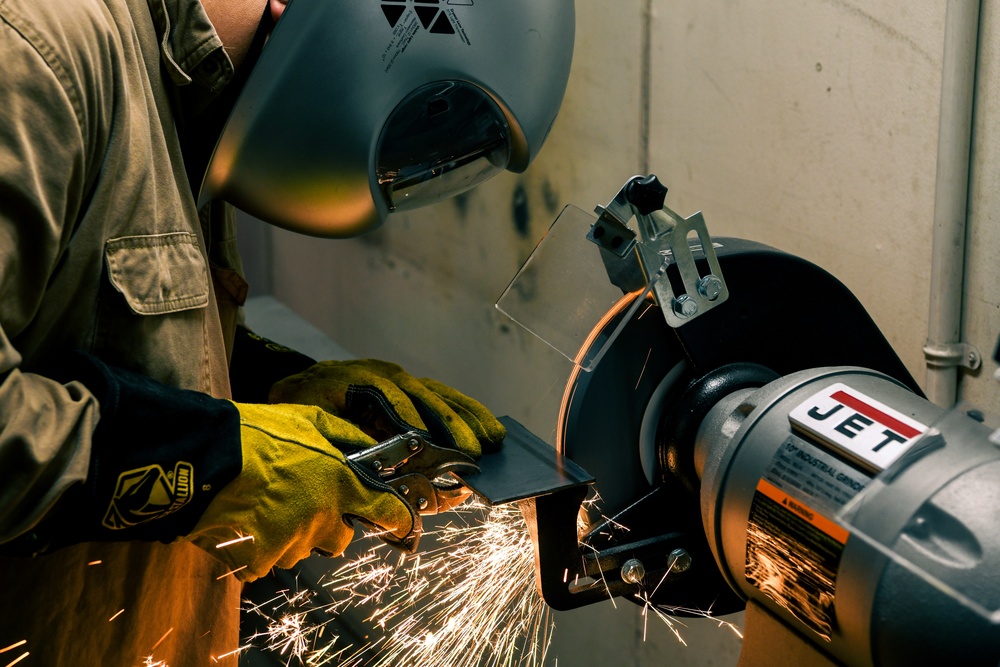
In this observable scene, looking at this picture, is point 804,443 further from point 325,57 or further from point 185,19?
point 185,19

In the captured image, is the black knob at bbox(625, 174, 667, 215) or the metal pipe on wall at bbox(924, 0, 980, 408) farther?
the metal pipe on wall at bbox(924, 0, 980, 408)

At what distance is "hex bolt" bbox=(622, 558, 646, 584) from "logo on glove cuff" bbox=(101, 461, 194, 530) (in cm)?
59

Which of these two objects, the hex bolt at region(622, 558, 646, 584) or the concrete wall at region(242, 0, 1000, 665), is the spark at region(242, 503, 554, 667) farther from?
the hex bolt at region(622, 558, 646, 584)

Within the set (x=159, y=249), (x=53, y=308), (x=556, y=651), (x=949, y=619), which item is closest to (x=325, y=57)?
(x=159, y=249)

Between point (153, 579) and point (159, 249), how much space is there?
0.53m

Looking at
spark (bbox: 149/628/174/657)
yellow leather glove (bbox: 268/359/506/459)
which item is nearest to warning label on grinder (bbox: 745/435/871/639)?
yellow leather glove (bbox: 268/359/506/459)

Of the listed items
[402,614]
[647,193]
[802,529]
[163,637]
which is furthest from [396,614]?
[802,529]

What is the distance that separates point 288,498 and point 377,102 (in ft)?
1.91

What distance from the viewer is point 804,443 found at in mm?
1041

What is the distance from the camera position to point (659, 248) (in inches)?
50.1

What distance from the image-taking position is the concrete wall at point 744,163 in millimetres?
1608

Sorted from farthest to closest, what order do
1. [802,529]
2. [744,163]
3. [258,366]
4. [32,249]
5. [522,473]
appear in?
[744,163] → [258,366] → [522,473] → [32,249] → [802,529]

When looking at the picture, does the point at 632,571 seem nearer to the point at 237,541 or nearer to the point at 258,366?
the point at 237,541

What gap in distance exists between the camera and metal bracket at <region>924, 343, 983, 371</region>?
5.23 ft
